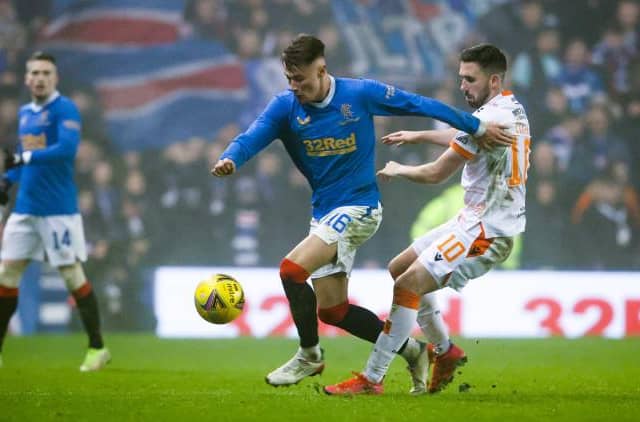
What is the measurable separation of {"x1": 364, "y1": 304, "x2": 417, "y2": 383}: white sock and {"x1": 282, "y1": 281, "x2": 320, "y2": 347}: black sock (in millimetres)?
413

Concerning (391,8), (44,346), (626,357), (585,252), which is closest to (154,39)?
(391,8)

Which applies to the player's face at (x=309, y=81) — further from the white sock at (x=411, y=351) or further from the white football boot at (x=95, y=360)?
the white football boot at (x=95, y=360)

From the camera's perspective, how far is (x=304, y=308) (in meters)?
7.19

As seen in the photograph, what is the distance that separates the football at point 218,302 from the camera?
733 centimetres

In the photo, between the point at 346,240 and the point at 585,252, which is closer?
the point at 346,240

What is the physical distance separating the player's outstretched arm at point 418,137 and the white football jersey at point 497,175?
19 cm

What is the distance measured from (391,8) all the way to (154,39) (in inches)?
134

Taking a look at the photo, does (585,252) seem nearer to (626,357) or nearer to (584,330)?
(584,330)

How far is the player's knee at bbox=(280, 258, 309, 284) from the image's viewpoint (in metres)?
7.06

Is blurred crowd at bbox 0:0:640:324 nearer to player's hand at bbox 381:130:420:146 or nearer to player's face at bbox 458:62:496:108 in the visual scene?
player's face at bbox 458:62:496:108

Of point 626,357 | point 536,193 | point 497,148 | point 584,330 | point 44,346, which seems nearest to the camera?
point 497,148

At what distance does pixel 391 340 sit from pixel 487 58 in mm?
1900

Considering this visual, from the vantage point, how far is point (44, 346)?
1298 cm

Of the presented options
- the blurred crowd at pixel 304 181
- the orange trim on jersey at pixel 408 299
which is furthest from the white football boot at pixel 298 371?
the blurred crowd at pixel 304 181
